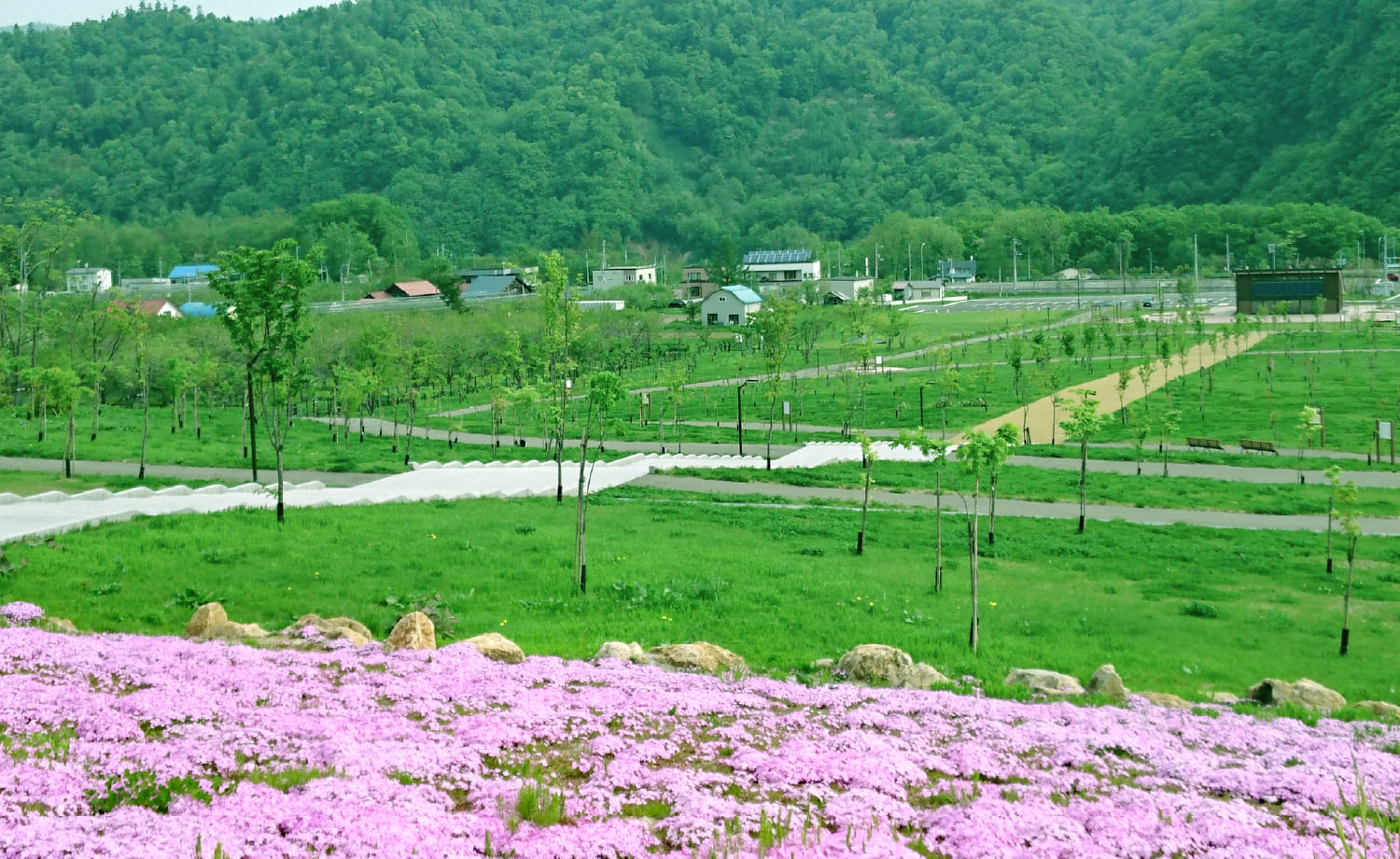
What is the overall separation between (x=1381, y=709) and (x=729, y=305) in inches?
3592

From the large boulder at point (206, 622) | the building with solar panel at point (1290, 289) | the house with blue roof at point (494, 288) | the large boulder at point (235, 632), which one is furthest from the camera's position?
the house with blue roof at point (494, 288)

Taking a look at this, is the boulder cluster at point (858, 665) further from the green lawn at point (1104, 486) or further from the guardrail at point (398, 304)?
the guardrail at point (398, 304)

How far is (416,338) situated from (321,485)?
35.0 meters

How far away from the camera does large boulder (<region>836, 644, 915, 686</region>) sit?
42.1 ft

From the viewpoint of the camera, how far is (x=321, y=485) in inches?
1137

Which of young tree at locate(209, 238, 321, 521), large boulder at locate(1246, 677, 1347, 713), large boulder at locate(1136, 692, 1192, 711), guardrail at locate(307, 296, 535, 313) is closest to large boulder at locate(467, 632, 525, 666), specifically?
large boulder at locate(1136, 692, 1192, 711)

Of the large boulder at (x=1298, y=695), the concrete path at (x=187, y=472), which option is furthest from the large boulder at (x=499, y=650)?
the concrete path at (x=187, y=472)

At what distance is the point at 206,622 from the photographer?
46.9 ft

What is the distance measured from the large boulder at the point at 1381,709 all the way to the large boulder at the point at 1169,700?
1.88 m

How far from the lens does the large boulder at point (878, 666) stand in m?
12.8

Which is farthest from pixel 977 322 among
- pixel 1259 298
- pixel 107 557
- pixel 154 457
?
pixel 107 557

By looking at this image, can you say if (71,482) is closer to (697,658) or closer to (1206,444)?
(697,658)

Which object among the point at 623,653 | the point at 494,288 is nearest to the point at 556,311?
the point at 623,653

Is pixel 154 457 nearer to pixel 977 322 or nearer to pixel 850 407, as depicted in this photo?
pixel 850 407
